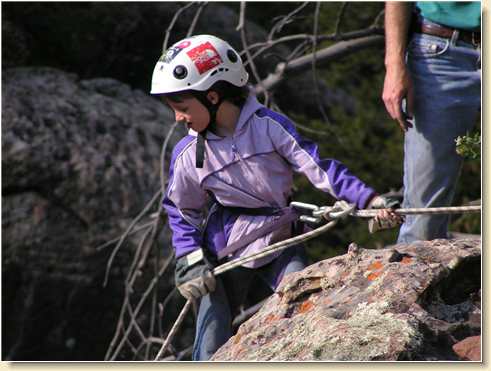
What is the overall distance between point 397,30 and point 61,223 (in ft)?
9.87

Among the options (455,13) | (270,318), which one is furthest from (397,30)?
(270,318)

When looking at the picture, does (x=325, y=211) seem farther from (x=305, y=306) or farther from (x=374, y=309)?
(x=374, y=309)

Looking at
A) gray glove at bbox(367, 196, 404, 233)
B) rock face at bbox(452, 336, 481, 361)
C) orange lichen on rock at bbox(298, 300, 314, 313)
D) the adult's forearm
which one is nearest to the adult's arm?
the adult's forearm

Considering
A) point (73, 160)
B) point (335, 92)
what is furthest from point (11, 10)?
point (335, 92)

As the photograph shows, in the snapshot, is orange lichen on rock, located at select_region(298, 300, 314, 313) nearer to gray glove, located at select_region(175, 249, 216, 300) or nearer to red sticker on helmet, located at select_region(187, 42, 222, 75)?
gray glove, located at select_region(175, 249, 216, 300)

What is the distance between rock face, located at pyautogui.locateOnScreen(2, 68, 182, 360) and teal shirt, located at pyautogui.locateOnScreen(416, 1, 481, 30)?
114 inches

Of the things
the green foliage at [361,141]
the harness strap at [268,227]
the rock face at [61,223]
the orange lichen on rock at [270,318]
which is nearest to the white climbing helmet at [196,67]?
the harness strap at [268,227]

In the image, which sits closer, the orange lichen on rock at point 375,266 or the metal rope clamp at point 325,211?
the orange lichen on rock at point 375,266

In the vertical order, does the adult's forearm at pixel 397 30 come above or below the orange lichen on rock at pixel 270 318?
above

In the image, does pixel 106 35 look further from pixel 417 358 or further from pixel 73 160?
pixel 417 358

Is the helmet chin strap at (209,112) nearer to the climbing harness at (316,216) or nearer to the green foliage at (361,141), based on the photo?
the climbing harness at (316,216)

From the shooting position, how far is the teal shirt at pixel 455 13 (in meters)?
4.48

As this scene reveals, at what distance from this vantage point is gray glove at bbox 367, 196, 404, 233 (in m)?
3.79

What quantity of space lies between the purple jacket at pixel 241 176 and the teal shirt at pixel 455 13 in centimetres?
83
